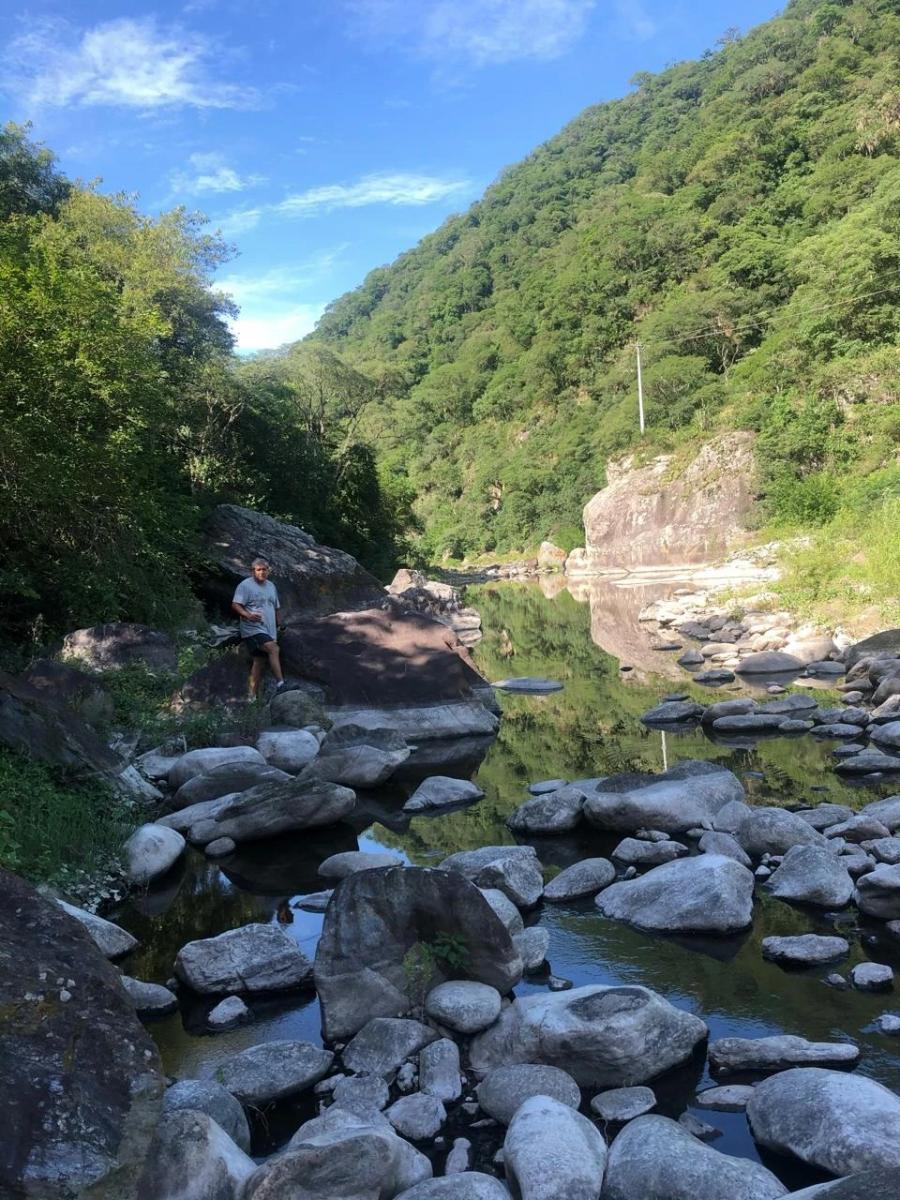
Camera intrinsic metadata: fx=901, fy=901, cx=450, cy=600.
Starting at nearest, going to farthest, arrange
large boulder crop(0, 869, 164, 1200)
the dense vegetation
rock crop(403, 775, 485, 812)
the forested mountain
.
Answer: large boulder crop(0, 869, 164, 1200), rock crop(403, 775, 485, 812), the dense vegetation, the forested mountain

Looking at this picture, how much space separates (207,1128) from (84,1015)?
574 millimetres

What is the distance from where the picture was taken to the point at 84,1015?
9.65 ft

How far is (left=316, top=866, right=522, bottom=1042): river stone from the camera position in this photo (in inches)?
172

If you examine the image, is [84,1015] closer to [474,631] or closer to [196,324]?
[474,631]

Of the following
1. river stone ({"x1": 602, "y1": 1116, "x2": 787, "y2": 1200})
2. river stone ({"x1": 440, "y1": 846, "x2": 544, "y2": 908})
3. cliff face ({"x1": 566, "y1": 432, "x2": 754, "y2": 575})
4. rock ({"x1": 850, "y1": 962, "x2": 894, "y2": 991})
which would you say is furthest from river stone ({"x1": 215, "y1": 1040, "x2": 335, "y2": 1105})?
cliff face ({"x1": 566, "y1": 432, "x2": 754, "y2": 575})

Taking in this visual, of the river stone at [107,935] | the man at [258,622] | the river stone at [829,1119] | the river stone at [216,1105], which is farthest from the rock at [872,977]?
the man at [258,622]

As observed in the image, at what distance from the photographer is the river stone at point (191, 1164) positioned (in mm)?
2834

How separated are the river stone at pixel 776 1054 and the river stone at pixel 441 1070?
1.09m

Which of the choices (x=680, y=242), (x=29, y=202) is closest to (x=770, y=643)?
(x=29, y=202)

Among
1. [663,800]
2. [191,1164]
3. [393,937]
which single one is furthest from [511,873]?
[191,1164]

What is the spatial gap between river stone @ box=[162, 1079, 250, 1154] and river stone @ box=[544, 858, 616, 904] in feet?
8.86

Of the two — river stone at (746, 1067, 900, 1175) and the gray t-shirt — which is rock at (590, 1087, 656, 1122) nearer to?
river stone at (746, 1067, 900, 1175)

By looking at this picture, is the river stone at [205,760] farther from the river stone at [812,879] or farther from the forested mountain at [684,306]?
the forested mountain at [684,306]

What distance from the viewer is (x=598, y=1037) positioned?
376cm
